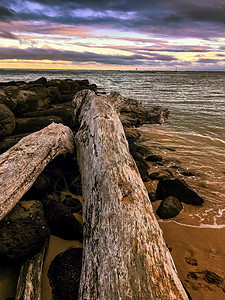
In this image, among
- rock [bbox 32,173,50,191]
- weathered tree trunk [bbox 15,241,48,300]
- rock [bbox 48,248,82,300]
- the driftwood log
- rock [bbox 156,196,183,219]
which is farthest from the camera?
rock [bbox 156,196,183,219]

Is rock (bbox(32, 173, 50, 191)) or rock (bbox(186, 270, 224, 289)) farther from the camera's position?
rock (bbox(32, 173, 50, 191))

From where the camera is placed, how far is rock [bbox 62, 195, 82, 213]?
2877 millimetres

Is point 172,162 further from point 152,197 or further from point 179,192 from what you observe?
point 152,197

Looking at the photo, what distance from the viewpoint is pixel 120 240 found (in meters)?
1.47

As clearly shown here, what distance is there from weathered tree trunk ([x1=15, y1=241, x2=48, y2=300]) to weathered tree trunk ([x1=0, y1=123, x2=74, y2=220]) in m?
0.50

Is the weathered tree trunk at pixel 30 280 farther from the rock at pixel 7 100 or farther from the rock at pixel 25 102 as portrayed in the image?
the rock at pixel 25 102

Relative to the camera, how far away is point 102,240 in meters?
1.54

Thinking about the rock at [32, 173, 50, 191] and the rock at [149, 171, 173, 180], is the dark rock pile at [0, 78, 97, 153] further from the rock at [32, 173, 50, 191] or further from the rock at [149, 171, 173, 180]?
the rock at [149, 171, 173, 180]

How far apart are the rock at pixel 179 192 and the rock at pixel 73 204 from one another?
50.0 inches

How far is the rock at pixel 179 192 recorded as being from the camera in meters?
3.18

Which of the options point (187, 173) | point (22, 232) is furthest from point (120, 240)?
point (187, 173)

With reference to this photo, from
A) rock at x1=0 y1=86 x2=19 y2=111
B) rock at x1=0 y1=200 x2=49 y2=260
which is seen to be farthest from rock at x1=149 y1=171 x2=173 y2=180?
rock at x1=0 y1=86 x2=19 y2=111

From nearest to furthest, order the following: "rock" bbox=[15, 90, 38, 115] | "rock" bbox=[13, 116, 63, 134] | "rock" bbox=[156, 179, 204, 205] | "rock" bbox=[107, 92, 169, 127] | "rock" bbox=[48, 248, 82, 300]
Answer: "rock" bbox=[48, 248, 82, 300] → "rock" bbox=[156, 179, 204, 205] → "rock" bbox=[13, 116, 63, 134] → "rock" bbox=[15, 90, 38, 115] → "rock" bbox=[107, 92, 169, 127]

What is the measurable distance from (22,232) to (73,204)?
111 cm
